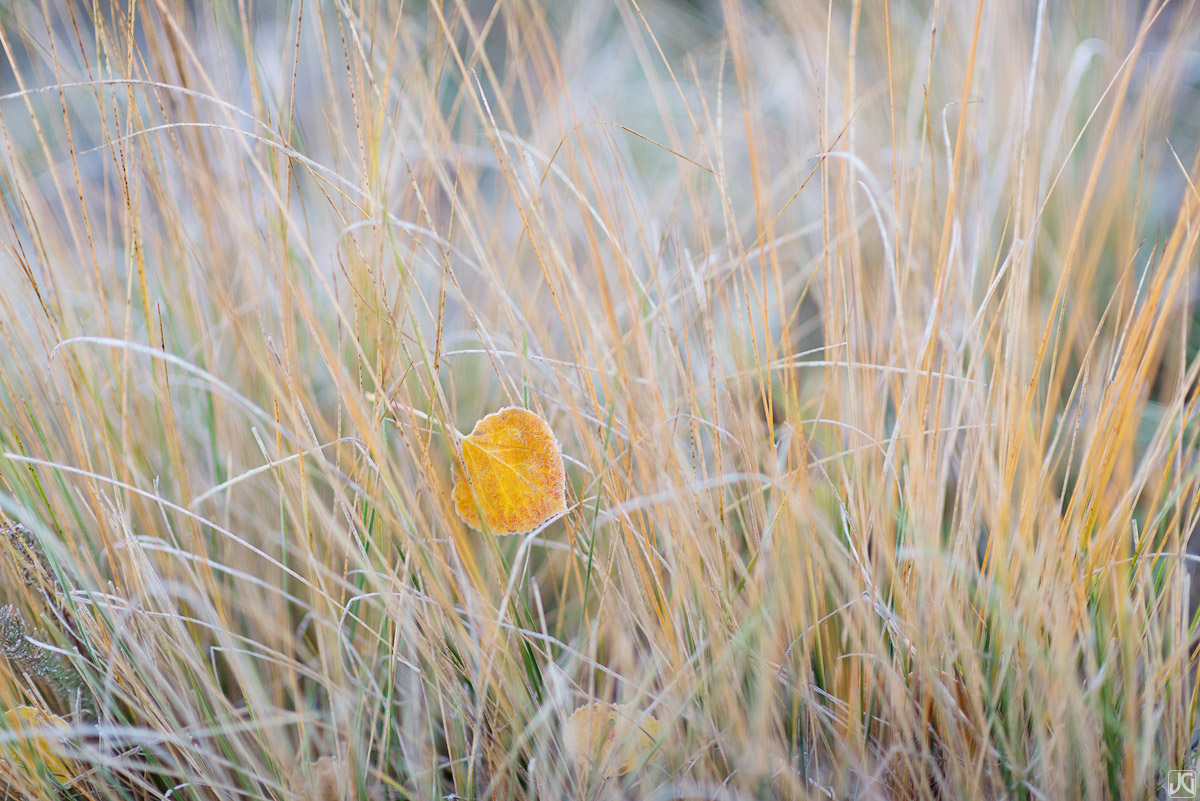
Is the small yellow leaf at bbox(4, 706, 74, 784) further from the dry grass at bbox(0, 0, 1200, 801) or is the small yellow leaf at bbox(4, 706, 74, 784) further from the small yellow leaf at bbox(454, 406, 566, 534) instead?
the small yellow leaf at bbox(454, 406, 566, 534)

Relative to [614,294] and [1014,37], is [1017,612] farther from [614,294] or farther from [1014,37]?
[1014,37]

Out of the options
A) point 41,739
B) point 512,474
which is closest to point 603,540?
point 512,474

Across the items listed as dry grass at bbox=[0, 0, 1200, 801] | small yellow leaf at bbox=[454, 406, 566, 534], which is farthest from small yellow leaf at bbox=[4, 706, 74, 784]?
small yellow leaf at bbox=[454, 406, 566, 534]

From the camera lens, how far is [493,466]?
2.06 feet

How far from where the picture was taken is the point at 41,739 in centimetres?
63

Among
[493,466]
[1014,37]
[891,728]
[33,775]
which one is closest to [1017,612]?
[891,728]

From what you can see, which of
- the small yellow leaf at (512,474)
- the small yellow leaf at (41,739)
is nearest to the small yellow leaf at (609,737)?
the small yellow leaf at (512,474)

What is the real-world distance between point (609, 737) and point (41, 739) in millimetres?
467

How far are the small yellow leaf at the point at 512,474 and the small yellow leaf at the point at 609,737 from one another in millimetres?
158

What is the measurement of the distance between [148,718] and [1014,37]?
1384 mm

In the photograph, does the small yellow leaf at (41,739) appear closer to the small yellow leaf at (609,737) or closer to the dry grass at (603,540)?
the dry grass at (603,540)

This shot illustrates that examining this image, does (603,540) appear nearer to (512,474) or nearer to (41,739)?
(512,474)

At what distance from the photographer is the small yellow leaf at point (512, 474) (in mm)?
613

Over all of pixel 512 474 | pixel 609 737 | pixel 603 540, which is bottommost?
pixel 609 737
